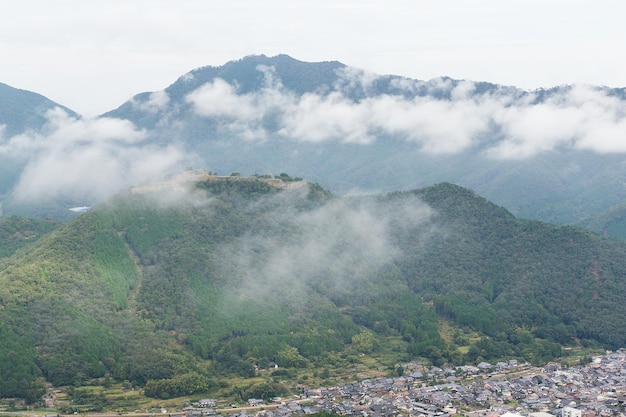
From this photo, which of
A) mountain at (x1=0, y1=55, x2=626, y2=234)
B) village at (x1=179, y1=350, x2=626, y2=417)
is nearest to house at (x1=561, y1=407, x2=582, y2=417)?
village at (x1=179, y1=350, x2=626, y2=417)

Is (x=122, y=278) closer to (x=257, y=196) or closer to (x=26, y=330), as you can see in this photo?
(x=26, y=330)

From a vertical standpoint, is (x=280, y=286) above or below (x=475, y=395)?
above

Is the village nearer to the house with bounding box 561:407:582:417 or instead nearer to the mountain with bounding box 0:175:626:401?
the house with bounding box 561:407:582:417

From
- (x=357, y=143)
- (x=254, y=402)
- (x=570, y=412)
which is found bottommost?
(x=254, y=402)

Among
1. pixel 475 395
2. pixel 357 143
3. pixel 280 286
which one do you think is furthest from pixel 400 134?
pixel 475 395

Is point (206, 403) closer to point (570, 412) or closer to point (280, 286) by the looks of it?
point (280, 286)

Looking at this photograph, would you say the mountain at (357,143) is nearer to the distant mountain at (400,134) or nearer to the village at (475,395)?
the distant mountain at (400,134)
